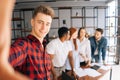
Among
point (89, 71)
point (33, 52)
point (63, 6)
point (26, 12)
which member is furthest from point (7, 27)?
point (26, 12)

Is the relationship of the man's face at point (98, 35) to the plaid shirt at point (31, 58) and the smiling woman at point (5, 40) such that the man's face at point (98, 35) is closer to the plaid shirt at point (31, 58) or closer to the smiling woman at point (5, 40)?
the plaid shirt at point (31, 58)

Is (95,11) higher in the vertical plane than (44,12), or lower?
higher

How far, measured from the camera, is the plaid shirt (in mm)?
755

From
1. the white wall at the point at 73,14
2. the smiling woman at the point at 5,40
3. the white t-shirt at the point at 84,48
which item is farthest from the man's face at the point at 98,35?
the white wall at the point at 73,14

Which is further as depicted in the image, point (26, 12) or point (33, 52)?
point (26, 12)

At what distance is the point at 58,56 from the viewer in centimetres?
260

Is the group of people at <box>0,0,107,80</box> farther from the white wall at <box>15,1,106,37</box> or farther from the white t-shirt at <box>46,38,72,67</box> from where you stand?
the white wall at <box>15,1,106,37</box>

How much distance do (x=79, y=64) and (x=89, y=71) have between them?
34 centimetres

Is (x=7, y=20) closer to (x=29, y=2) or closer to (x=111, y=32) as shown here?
(x=111, y=32)

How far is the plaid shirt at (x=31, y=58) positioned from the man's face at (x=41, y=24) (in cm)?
3

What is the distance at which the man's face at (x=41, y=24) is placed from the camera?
3.03 feet

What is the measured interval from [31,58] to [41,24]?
0.17m

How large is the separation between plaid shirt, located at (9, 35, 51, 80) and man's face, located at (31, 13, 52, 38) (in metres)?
0.03

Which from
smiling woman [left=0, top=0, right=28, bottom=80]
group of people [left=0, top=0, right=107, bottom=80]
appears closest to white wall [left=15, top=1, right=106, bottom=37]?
group of people [left=0, top=0, right=107, bottom=80]
